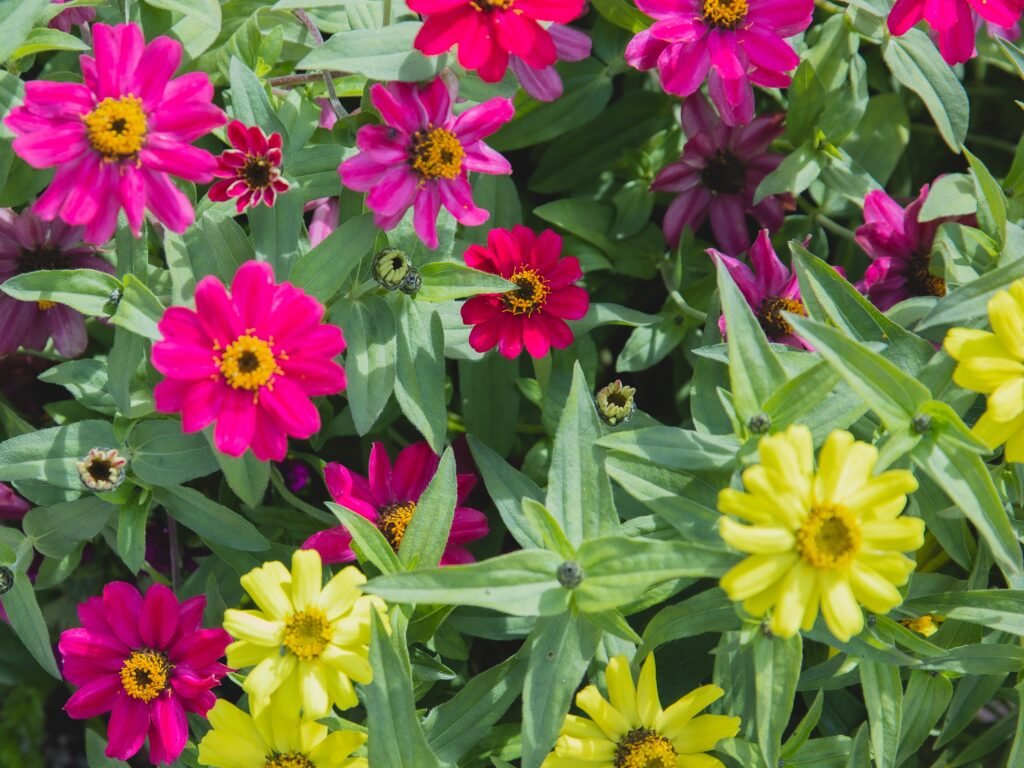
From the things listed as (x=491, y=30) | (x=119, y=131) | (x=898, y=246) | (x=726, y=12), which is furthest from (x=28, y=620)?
(x=898, y=246)

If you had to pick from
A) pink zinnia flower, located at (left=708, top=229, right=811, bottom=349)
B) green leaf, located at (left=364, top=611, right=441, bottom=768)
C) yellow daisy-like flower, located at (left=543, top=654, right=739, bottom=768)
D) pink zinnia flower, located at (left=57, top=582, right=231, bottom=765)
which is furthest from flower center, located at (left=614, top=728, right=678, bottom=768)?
pink zinnia flower, located at (left=708, top=229, right=811, bottom=349)

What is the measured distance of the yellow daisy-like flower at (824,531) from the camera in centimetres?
98

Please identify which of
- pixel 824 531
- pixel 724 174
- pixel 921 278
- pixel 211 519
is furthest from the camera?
pixel 724 174

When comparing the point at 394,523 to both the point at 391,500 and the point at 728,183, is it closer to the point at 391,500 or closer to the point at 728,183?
the point at 391,500

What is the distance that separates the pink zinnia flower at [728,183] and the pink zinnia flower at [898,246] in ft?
0.53

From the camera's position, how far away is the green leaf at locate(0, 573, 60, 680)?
1.30 meters

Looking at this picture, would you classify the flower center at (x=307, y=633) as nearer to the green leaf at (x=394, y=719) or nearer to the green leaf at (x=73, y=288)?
the green leaf at (x=394, y=719)

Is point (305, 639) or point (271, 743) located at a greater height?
point (305, 639)

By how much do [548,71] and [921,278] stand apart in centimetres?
66

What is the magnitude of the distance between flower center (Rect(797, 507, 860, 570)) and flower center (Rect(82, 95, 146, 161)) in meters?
0.80

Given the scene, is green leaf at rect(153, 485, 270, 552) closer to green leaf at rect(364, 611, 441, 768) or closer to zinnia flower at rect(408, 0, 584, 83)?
green leaf at rect(364, 611, 441, 768)

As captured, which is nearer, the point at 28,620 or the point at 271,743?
the point at 271,743

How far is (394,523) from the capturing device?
4.62ft

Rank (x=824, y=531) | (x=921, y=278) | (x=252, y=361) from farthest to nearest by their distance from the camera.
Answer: (x=921, y=278) < (x=252, y=361) < (x=824, y=531)
